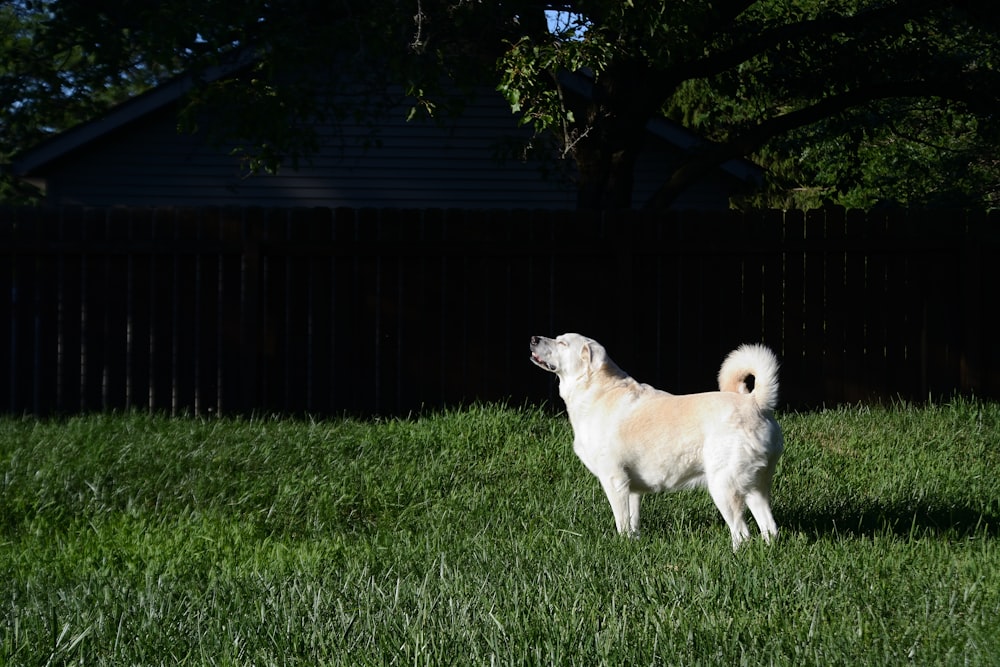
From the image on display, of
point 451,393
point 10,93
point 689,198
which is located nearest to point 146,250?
point 451,393

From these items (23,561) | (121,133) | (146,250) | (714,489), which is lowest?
(23,561)

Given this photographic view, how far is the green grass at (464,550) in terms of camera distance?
3787mm

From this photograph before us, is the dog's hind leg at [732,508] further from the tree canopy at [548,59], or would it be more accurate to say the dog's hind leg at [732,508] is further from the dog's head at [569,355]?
the tree canopy at [548,59]

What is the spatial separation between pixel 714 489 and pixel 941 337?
19.5 ft

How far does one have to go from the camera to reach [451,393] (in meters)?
9.95

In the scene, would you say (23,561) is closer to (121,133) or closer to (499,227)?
(499,227)

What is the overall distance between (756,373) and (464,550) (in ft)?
5.41

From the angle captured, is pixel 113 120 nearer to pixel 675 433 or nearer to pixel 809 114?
pixel 809 114

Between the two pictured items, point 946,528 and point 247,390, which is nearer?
point 946,528

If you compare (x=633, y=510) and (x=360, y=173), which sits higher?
(x=360, y=173)

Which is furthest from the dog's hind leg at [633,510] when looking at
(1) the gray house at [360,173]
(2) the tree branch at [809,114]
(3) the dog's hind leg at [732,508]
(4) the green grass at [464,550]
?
(1) the gray house at [360,173]

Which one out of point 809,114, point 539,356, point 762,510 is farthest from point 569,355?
point 809,114

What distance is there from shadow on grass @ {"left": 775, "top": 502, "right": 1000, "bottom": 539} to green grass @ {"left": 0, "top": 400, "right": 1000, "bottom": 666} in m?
0.02

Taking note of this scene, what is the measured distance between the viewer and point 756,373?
17.7 feet
